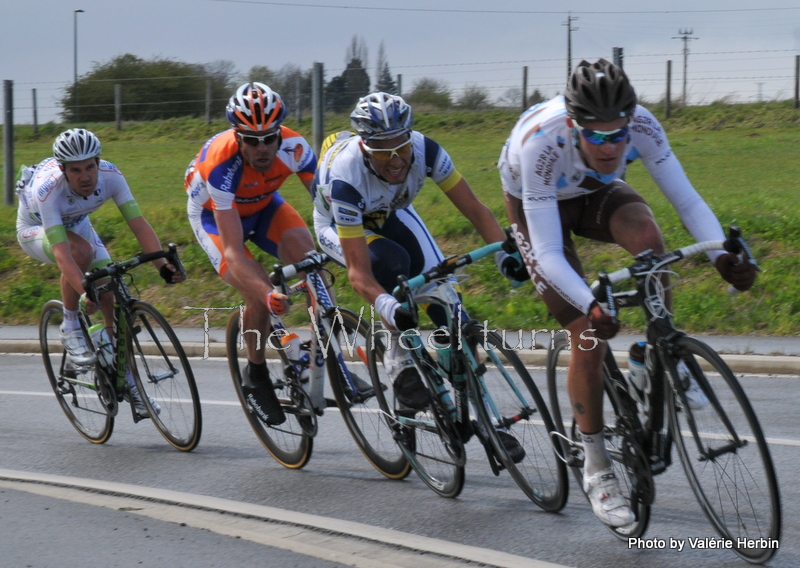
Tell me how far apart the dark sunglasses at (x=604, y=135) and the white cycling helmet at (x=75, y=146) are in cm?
378

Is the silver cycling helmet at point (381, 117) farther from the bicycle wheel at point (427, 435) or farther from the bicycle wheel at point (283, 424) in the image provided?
the bicycle wheel at point (283, 424)

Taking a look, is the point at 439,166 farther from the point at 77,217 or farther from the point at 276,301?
the point at 77,217

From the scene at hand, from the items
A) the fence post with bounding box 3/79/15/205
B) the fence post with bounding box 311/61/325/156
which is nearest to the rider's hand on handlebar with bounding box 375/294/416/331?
the fence post with bounding box 311/61/325/156

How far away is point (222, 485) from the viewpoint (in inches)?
217

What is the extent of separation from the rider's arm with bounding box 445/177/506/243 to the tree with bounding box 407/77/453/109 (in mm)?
16047

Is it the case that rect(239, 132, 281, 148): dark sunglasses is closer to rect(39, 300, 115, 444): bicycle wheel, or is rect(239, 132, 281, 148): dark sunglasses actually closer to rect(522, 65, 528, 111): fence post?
rect(39, 300, 115, 444): bicycle wheel

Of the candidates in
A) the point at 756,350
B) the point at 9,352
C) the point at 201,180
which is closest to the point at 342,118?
the point at 9,352

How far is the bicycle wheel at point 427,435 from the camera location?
4.86 meters

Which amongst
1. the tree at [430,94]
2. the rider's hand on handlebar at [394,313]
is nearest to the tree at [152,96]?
the tree at [430,94]

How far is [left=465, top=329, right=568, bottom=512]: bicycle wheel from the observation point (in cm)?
448

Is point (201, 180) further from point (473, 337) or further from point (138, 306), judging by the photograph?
point (473, 337)

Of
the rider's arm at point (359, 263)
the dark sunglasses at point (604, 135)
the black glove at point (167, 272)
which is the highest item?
the dark sunglasses at point (604, 135)

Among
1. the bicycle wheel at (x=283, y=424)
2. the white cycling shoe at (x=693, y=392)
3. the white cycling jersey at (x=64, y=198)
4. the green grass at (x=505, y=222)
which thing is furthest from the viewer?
the green grass at (x=505, y=222)

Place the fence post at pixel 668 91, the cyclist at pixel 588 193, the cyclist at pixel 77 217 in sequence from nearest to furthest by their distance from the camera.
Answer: the cyclist at pixel 588 193 → the cyclist at pixel 77 217 → the fence post at pixel 668 91
